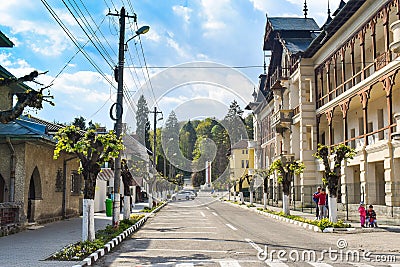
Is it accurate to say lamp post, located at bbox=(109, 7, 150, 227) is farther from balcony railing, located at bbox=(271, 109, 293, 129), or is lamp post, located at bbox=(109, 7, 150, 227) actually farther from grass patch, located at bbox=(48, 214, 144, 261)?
balcony railing, located at bbox=(271, 109, 293, 129)

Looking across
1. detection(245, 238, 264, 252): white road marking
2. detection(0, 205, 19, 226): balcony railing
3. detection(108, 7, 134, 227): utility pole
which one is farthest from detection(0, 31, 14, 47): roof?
detection(245, 238, 264, 252): white road marking

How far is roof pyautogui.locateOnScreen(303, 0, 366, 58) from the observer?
28.6 metres

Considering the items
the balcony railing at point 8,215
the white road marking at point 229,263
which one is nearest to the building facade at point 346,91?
the white road marking at point 229,263

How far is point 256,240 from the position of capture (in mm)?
17062

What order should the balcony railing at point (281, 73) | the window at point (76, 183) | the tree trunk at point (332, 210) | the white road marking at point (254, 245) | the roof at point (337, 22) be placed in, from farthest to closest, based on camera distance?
1. the balcony railing at point (281, 73)
2. the window at point (76, 183)
3. the roof at point (337, 22)
4. the tree trunk at point (332, 210)
5. the white road marking at point (254, 245)

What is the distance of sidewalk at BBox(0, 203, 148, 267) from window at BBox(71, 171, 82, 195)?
7.00 m

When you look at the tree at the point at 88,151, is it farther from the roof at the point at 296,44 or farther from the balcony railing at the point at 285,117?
the roof at the point at 296,44

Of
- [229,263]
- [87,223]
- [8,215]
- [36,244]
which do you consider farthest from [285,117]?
[229,263]

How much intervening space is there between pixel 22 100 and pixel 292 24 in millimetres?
37654

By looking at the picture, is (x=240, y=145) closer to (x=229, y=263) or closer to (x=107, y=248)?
(x=107, y=248)

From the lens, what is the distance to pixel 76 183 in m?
29.7

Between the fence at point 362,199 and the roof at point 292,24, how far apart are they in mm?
15035

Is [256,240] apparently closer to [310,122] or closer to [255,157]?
[310,122]

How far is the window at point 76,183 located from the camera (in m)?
29.1
